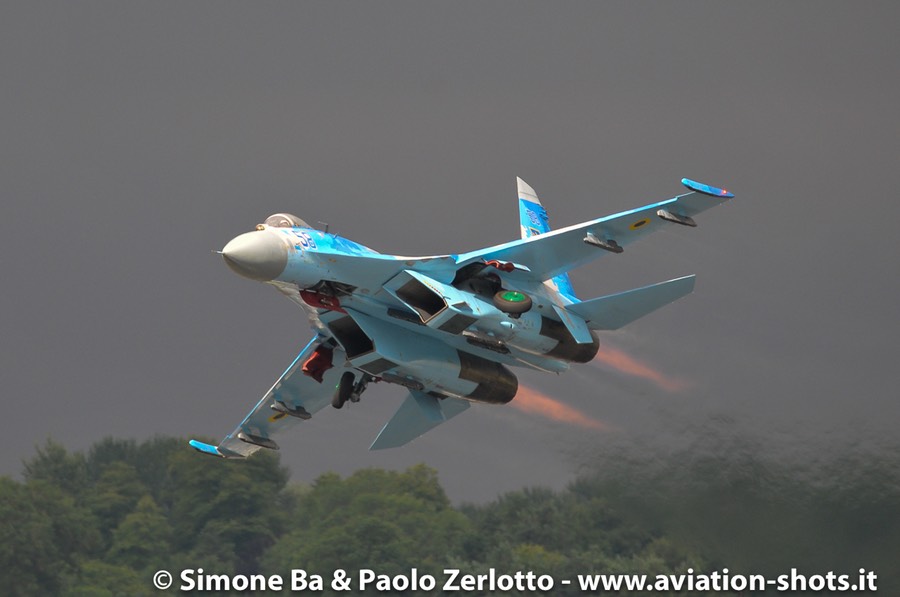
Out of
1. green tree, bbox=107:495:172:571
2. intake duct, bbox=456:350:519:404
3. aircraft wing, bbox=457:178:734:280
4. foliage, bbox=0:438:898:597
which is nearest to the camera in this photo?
aircraft wing, bbox=457:178:734:280

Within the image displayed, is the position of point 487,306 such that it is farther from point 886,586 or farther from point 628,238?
point 886,586

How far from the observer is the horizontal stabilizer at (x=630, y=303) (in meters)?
32.0

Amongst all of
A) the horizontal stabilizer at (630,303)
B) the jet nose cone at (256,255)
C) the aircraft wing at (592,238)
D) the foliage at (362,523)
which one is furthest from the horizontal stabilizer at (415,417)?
the jet nose cone at (256,255)

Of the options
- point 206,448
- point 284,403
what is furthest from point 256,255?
point 206,448

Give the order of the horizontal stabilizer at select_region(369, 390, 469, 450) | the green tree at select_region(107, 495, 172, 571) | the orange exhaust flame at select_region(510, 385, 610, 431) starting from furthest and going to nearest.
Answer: the green tree at select_region(107, 495, 172, 571)
the orange exhaust flame at select_region(510, 385, 610, 431)
the horizontal stabilizer at select_region(369, 390, 469, 450)

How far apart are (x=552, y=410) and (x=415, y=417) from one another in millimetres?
3790

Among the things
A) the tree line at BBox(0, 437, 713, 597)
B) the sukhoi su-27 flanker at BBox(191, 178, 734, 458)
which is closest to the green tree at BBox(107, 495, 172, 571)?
the tree line at BBox(0, 437, 713, 597)

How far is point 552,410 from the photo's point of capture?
37.0 m

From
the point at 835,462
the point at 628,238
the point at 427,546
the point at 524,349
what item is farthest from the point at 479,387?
the point at 427,546

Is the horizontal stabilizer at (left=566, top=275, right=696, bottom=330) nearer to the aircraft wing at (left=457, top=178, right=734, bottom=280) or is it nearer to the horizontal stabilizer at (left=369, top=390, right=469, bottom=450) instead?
the aircraft wing at (left=457, top=178, right=734, bottom=280)

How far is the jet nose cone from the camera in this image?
28.7 meters

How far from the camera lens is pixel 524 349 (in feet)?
104

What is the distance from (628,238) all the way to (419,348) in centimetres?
451

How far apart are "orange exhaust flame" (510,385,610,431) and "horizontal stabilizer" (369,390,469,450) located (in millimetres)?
2716
